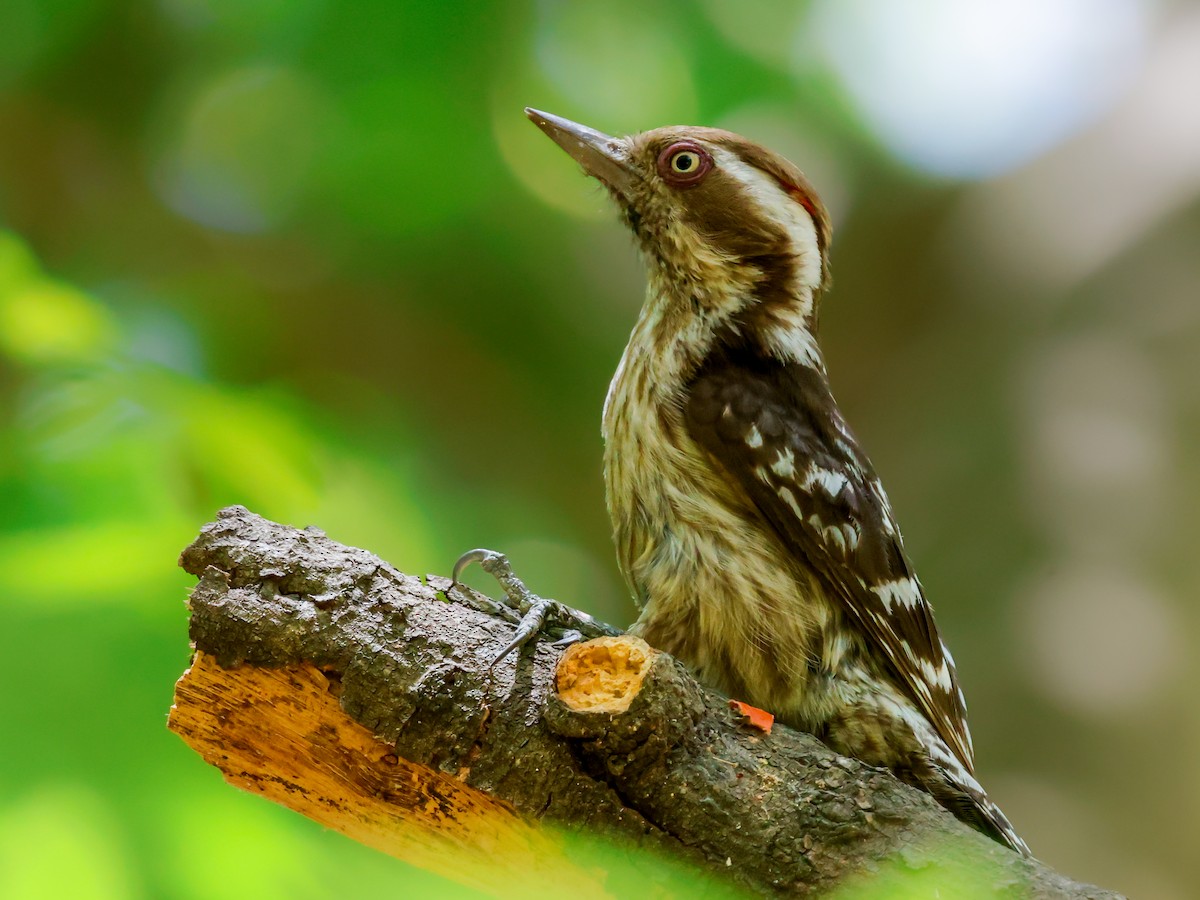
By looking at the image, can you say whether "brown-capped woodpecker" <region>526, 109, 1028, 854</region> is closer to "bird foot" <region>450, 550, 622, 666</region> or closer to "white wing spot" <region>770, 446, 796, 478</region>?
"white wing spot" <region>770, 446, 796, 478</region>

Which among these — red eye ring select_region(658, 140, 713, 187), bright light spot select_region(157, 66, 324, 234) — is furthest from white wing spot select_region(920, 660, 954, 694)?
bright light spot select_region(157, 66, 324, 234)

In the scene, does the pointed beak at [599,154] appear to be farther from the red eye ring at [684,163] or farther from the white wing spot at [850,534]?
the white wing spot at [850,534]

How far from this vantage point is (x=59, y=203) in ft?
11.5

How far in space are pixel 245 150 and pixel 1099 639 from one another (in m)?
3.41

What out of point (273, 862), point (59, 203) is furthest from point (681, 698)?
point (59, 203)

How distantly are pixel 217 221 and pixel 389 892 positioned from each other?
8.84 feet

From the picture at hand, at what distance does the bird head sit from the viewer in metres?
2.39

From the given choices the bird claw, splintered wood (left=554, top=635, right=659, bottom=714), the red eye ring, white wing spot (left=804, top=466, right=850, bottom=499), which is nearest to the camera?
splintered wood (left=554, top=635, right=659, bottom=714)

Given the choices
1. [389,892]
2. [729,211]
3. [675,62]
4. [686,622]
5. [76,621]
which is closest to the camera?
[389,892]

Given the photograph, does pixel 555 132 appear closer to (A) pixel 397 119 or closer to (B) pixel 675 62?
(A) pixel 397 119

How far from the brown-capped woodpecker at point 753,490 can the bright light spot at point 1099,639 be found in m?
1.50

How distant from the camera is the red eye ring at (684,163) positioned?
2.39 meters

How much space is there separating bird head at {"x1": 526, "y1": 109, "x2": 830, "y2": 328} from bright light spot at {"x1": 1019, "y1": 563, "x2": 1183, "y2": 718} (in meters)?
1.96

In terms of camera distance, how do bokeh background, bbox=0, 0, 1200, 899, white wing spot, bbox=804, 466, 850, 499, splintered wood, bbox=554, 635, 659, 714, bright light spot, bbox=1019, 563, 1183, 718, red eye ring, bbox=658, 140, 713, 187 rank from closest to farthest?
splintered wood, bbox=554, 635, 659, 714
white wing spot, bbox=804, 466, 850, 499
red eye ring, bbox=658, 140, 713, 187
bokeh background, bbox=0, 0, 1200, 899
bright light spot, bbox=1019, 563, 1183, 718
